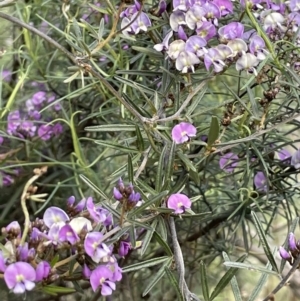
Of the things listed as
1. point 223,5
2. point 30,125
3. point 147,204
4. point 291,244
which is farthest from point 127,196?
point 30,125

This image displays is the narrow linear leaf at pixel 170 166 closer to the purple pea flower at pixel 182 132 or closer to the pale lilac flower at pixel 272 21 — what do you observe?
the purple pea flower at pixel 182 132

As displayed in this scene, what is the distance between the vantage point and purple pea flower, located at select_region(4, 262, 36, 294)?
402mm

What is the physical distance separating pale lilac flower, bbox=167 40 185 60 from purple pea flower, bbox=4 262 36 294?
28 cm

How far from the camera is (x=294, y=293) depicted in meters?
1.16

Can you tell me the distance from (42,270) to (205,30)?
0.31 m

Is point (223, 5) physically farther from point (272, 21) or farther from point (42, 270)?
point (42, 270)

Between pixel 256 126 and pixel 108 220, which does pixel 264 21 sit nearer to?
pixel 256 126

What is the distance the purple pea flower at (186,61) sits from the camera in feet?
1.88

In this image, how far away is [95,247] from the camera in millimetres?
436

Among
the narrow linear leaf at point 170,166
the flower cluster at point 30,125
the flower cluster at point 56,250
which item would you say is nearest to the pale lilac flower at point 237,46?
the narrow linear leaf at point 170,166

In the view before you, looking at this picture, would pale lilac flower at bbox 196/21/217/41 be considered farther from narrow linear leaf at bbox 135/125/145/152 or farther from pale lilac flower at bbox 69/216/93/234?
pale lilac flower at bbox 69/216/93/234

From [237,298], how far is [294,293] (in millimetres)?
702

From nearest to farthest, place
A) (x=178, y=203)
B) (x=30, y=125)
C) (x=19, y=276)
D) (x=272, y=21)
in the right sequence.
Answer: (x=19, y=276)
(x=178, y=203)
(x=272, y=21)
(x=30, y=125)

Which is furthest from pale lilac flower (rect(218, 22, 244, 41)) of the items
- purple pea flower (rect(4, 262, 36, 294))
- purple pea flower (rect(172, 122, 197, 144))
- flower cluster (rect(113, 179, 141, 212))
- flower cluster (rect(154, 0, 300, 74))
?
purple pea flower (rect(4, 262, 36, 294))
